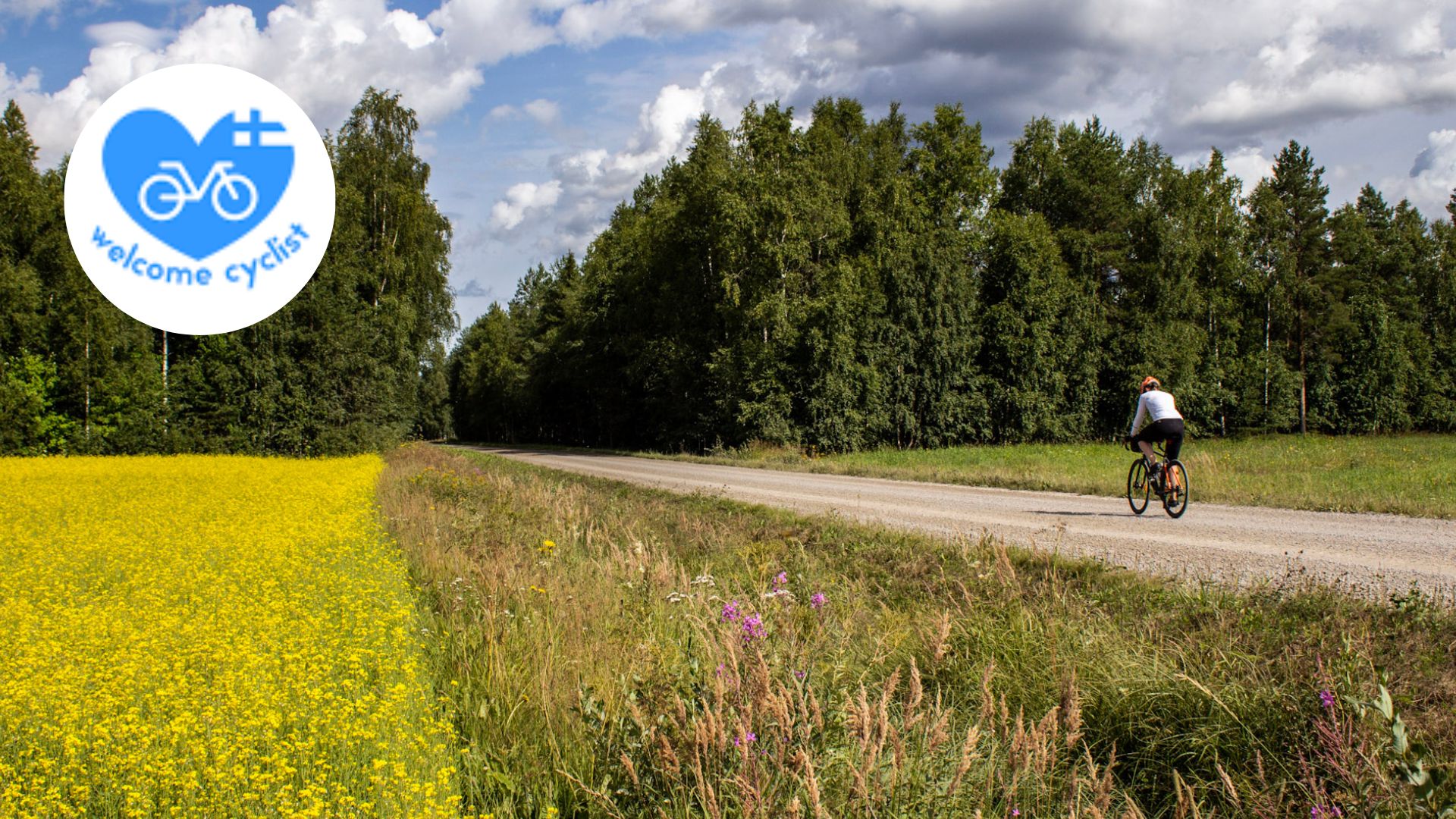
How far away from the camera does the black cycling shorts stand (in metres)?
11.5

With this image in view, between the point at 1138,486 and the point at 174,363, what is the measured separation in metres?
32.3

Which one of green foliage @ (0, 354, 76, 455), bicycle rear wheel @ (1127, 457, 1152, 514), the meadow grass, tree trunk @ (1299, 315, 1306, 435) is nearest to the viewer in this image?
the meadow grass

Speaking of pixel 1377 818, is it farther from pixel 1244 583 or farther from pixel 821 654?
pixel 1244 583

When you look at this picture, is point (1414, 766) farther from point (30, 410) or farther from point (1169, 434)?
point (30, 410)

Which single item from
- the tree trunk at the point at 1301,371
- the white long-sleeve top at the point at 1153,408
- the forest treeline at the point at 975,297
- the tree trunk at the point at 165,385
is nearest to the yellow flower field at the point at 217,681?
the white long-sleeve top at the point at 1153,408

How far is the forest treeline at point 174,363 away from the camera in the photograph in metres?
27.9

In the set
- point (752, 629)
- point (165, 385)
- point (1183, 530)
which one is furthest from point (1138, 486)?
point (165, 385)

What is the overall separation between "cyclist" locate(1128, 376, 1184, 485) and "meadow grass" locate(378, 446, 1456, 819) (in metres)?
5.23

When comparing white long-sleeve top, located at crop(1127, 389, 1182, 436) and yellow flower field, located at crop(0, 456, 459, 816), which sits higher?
white long-sleeve top, located at crop(1127, 389, 1182, 436)

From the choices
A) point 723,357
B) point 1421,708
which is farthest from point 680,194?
point 1421,708

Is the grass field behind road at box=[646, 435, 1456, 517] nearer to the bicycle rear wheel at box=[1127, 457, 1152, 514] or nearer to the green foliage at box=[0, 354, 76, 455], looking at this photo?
the bicycle rear wheel at box=[1127, 457, 1152, 514]

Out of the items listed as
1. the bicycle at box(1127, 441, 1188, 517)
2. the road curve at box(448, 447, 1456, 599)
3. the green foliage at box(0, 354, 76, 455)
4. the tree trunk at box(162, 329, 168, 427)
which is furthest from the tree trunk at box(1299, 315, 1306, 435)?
the green foliage at box(0, 354, 76, 455)

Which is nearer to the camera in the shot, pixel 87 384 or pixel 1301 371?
pixel 87 384

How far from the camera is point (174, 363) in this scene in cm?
3103
